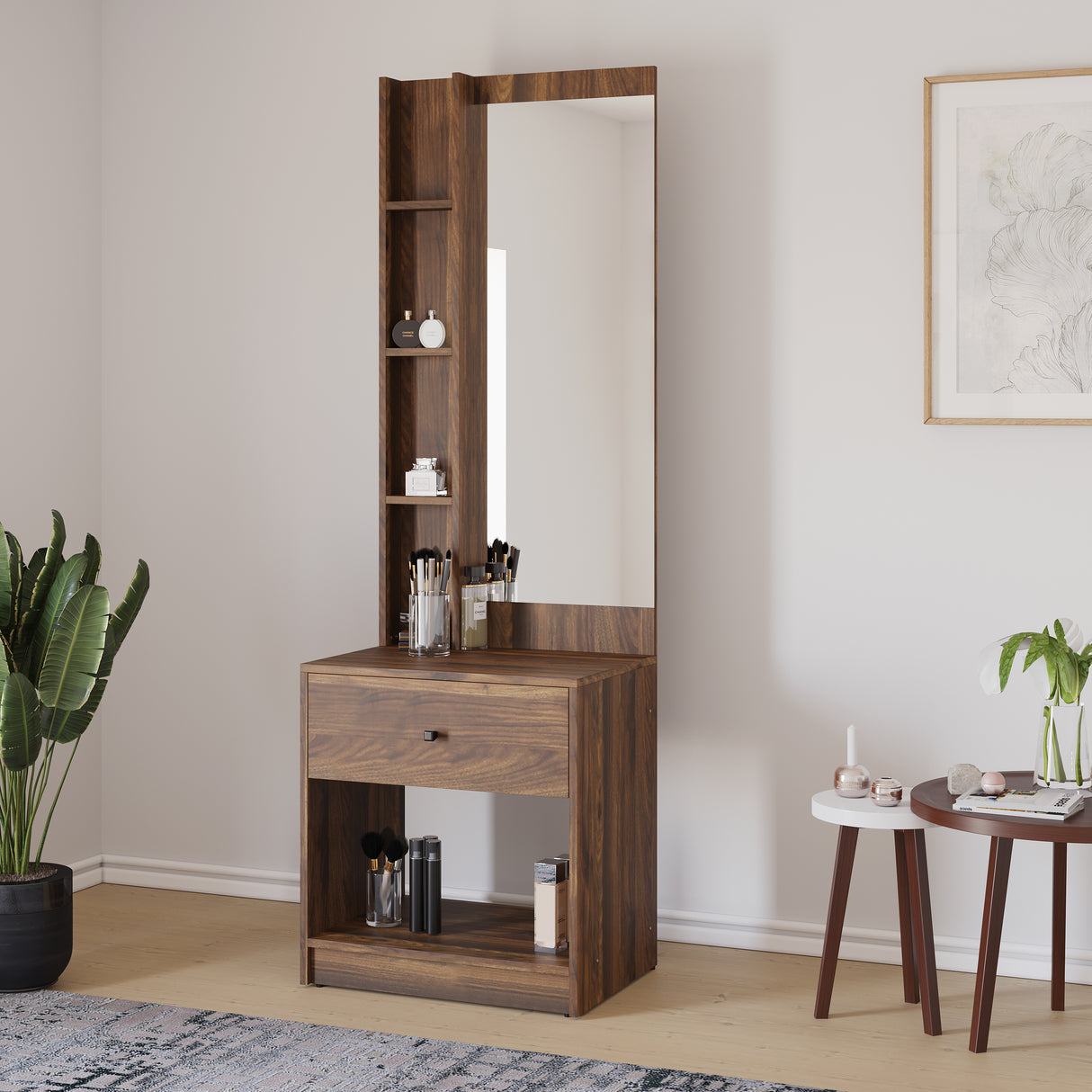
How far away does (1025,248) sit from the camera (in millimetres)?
3170

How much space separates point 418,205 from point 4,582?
130 cm

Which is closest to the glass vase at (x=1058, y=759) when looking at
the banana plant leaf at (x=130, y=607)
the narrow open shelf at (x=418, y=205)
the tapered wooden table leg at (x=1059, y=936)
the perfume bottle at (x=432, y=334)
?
the tapered wooden table leg at (x=1059, y=936)

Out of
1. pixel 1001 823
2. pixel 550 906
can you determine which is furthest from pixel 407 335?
pixel 1001 823

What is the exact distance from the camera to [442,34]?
142 inches

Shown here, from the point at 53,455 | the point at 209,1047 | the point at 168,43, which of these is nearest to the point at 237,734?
the point at 53,455

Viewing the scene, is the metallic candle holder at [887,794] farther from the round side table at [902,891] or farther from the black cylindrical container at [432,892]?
the black cylindrical container at [432,892]

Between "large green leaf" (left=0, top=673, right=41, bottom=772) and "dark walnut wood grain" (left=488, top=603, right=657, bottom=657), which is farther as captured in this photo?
"dark walnut wood grain" (left=488, top=603, right=657, bottom=657)

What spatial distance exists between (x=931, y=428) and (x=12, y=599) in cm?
213

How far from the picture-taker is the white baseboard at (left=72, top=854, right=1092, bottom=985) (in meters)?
3.23

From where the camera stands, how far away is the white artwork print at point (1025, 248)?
314 cm

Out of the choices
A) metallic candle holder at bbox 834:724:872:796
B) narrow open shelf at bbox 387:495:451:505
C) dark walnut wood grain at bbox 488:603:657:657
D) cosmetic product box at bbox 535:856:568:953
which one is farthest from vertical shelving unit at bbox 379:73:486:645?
metallic candle holder at bbox 834:724:872:796

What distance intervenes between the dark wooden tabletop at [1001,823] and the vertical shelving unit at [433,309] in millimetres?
1208

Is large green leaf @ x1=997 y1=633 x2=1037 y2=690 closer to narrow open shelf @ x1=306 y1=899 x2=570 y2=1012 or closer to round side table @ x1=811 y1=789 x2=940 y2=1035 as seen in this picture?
round side table @ x1=811 y1=789 x2=940 y2=1035

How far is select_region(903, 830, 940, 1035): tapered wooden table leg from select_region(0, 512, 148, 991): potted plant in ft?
5.81
